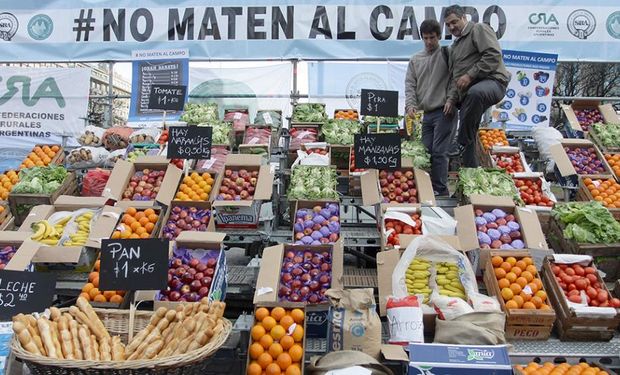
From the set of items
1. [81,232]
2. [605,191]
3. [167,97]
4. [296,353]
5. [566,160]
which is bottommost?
[296,353]

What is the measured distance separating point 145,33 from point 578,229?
701 centimetres

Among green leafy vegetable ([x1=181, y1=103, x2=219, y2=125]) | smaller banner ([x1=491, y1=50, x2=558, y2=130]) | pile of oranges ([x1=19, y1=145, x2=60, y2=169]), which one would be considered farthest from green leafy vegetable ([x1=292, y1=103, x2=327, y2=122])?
pile of oranges ([x1=19, y1=145, x2=60, y2=169])

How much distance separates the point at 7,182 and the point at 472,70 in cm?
467

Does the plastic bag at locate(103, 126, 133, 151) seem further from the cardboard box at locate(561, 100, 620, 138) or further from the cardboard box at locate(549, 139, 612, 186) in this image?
the cardboard box at locate(561, 100, 620, 138)

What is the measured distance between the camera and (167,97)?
20.5 ft

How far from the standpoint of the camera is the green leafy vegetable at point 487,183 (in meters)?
4.46

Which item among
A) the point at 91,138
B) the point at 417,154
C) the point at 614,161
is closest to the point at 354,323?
the point at 417,154

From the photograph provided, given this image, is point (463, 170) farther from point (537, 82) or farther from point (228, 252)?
point (537, 82)

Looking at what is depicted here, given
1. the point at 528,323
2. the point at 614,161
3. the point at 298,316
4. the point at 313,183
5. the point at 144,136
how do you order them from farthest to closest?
the point at 144,136
the point at 614,161
the point at 313,183
the point at 528,323
the point at 298,316

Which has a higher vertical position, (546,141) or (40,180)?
(546,141)

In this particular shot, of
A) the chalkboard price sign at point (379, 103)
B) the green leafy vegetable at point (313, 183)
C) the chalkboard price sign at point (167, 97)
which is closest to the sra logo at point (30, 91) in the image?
the chalkboard price sign at point (167, 97)

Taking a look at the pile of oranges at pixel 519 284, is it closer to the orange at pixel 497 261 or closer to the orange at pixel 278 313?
the orange at pixel 497 261

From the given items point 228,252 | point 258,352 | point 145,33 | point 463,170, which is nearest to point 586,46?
point 463,170

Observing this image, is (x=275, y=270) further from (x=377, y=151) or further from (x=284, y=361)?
(x=377, y=151)
